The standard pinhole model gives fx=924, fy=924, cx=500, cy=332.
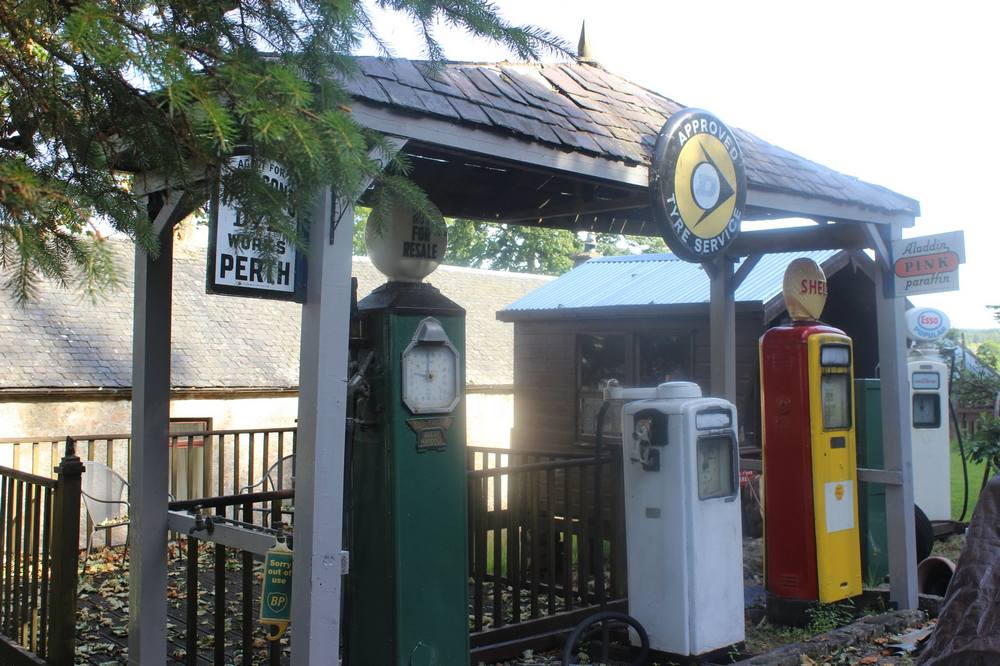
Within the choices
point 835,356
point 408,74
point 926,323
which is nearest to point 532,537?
point 835,356

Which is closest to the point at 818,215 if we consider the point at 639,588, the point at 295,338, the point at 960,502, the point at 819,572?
the point at 819,572

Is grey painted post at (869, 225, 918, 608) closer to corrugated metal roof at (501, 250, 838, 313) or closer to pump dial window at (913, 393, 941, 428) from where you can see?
corrugated metal roof at (501, 250, 838, 313)

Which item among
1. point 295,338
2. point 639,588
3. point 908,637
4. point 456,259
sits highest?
point 456,259

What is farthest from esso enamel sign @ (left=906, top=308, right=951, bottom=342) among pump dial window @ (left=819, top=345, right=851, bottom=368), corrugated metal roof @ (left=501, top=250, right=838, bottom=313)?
pump dial window @ (left=819, top=345, right=851, bottom=368)

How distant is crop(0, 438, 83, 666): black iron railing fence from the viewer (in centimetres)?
454

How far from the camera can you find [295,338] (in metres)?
15.7

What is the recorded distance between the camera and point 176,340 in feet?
44.9

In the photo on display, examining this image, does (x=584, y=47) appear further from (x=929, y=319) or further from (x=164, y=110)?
(x=929, y=319)

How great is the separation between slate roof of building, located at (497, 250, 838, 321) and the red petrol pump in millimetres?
3318

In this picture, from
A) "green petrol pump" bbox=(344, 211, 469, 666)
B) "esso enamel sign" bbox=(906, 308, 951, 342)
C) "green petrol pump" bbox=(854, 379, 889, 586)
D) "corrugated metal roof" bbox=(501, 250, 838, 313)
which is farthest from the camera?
"esso enamel sign" bbox=(906, 308, 951, 342)

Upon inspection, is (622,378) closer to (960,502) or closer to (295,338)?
(960,502)

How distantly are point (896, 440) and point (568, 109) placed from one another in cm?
342

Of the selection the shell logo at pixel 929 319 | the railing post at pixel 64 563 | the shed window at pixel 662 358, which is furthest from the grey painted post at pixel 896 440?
the shell logo at pixel 929 319

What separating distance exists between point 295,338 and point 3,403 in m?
5.20
